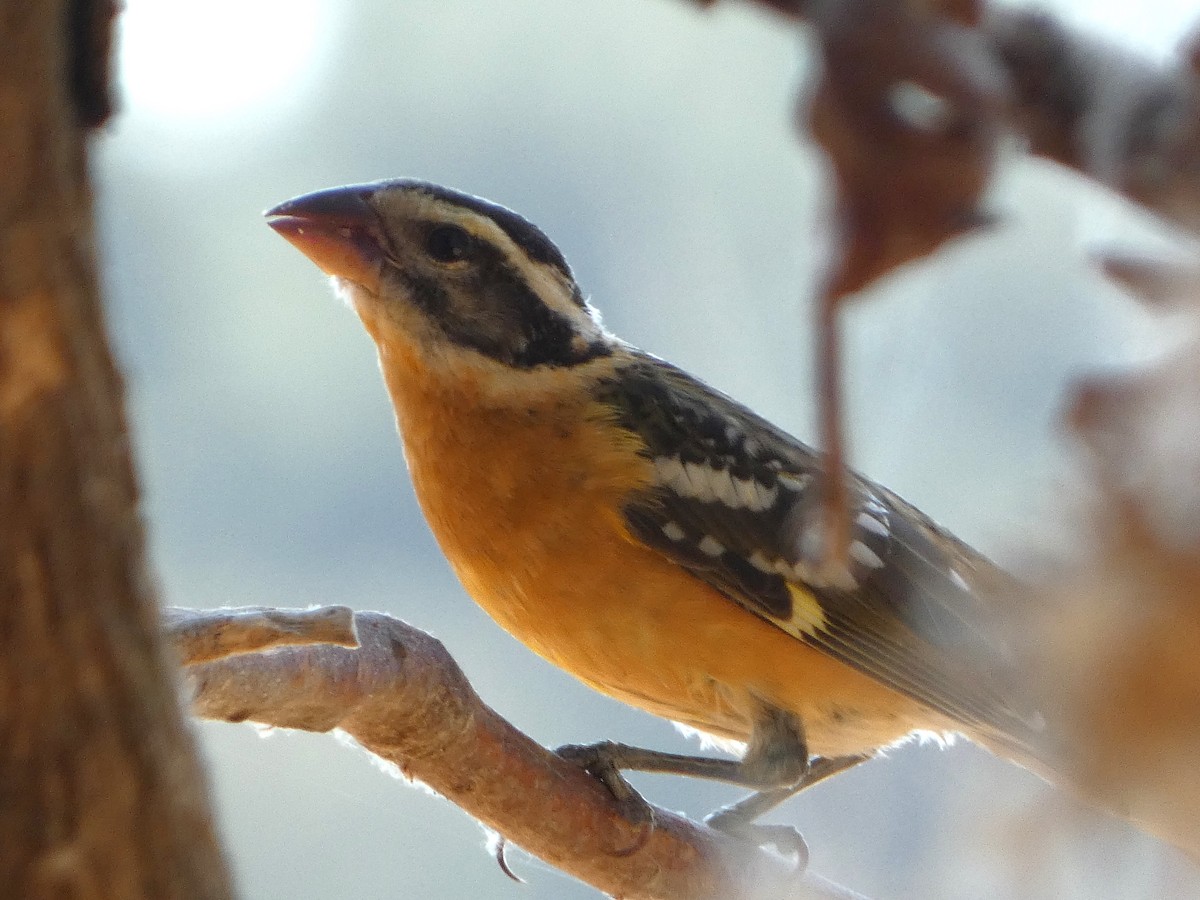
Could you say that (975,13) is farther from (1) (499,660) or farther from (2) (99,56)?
(1) (499,660)

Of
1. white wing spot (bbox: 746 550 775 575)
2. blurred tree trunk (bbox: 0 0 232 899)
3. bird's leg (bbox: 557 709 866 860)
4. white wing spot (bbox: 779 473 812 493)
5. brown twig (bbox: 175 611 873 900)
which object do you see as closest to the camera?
blurred tree trunk (bbox: 0 0 232 899)

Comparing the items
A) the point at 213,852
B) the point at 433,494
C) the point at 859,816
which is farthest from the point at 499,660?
the point at 213,852

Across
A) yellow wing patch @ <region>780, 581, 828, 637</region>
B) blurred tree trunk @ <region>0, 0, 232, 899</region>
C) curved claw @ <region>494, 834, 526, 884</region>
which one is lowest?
curved claw @ <region>494, 834, 526, 884</region>

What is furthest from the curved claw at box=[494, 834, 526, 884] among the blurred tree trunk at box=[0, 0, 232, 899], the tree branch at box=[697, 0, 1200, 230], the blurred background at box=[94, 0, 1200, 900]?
the tree branch at box=[697, 0, 1200, 230]

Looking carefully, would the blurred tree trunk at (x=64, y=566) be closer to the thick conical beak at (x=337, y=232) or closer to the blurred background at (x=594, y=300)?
the blurred background at (x=594, y=300)

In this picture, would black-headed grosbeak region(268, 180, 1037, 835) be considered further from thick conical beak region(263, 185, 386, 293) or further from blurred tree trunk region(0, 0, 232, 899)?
blurred tree trunk region(0, 0, 232, 899)

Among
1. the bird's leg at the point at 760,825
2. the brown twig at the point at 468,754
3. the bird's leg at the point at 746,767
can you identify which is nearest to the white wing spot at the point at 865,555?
the bird's leg at the point at 746,767
